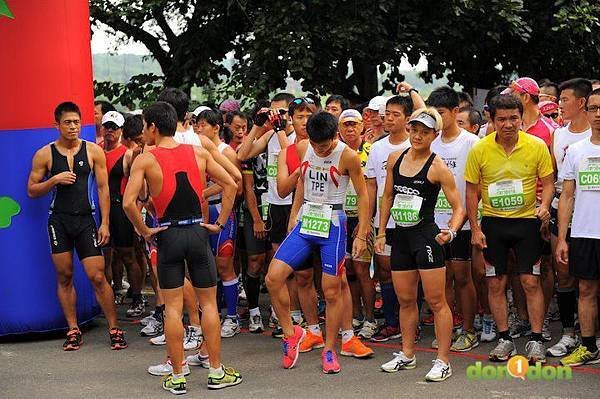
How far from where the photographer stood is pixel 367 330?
820 centimetres

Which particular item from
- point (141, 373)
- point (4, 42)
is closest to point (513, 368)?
point (141, 373)

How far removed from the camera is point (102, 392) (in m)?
6.77

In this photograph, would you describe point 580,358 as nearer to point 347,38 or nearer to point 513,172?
point 513,172

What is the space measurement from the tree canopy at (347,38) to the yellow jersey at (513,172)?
4953mm

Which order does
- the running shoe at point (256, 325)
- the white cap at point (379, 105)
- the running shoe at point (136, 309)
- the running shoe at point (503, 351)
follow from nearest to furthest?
the running shoe at point (503, 351), the running shoe at point (256, 325), the white cap at point (379, 105), the running shoe at point (136, 309)

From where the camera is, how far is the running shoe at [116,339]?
8117 mm

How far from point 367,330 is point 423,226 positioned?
5.26 ft

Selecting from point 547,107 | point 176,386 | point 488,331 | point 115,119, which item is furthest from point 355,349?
point 115,119

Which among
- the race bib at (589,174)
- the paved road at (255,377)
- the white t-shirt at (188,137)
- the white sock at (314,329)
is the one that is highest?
the white t-shirt at (188,137)

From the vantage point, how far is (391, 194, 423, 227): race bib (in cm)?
688

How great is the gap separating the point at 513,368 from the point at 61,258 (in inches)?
149

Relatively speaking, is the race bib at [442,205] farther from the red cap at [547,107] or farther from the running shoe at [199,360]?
the running shoe at [199,360]

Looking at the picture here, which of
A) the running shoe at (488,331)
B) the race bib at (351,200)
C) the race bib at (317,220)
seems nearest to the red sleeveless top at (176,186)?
the race bib at (317,220)

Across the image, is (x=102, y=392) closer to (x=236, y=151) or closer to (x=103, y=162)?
(x=103, y=162)
